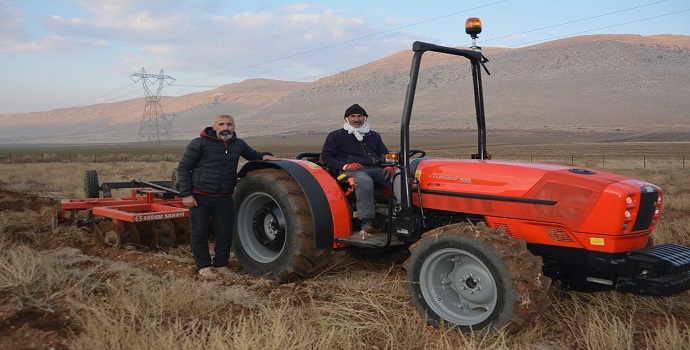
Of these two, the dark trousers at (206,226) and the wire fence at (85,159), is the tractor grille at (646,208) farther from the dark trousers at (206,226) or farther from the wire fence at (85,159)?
the wire fence at (85,159)

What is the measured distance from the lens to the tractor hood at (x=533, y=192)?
3885 millimetres

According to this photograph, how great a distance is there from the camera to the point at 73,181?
1673 centimetres

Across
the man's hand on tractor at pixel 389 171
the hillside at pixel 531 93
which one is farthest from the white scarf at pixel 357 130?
the hillside at pixel 531 93

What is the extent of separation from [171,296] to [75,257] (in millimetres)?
2599

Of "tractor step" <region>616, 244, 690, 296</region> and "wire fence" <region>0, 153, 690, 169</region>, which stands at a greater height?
"tractor step" <region>616, 244, 690, 296</region>

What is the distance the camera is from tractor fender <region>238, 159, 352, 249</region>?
498cm

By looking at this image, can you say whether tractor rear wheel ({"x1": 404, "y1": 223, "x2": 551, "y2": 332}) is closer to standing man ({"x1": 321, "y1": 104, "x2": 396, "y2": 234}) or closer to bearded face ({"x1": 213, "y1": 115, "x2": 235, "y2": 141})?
standing man ({"x1": 321, "y1": 104, "x2": 396, "y2": 234})

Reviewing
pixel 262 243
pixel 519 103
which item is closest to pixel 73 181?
pixel 262 243

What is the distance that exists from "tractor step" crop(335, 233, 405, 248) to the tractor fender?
107mm

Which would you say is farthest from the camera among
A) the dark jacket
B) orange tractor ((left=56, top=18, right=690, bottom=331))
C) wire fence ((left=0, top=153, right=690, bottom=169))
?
wire fence ((left=0, top=153, right=690, bottom=169))

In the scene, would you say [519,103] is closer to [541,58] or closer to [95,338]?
[541,58]

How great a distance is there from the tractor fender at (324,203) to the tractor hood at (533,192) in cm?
76

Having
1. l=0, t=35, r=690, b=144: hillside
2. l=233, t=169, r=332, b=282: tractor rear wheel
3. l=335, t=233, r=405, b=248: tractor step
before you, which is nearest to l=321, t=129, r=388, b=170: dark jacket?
l=233, t=169, r=332, b=282: tractor rear wheel

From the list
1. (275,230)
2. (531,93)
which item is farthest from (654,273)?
(531,93)
